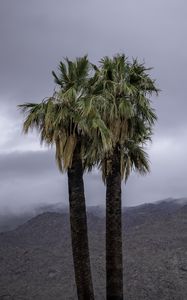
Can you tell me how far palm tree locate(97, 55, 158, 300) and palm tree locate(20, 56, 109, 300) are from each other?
3.17 ft

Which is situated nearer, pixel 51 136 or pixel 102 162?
pixel 51 136

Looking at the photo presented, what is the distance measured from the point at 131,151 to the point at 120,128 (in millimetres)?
2178

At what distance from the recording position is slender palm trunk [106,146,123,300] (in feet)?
70.1

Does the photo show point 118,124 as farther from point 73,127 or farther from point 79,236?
point 79,236

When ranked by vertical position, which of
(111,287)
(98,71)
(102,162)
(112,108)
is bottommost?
(111,287)

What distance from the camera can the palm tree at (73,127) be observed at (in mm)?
21203

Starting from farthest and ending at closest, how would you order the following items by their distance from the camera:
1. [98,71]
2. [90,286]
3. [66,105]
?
[98,71]
[66,105]
[90,286]

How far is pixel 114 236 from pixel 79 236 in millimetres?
1616

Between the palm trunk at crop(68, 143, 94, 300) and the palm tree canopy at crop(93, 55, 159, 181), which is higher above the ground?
the palm tree canopy at crop(93, 55, 159, 181)

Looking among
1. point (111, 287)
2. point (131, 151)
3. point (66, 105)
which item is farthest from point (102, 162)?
point (111, 287)

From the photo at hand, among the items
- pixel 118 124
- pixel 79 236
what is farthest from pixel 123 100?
pixel 79 236

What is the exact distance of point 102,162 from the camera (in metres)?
24.2

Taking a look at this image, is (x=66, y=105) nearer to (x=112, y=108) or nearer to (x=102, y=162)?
(x=112, y=108)

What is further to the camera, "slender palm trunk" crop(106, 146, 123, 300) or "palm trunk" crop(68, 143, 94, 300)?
"slender palm trunk" crop(106, 146, 123, 300)
